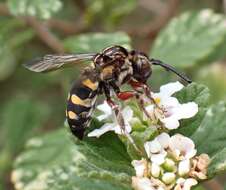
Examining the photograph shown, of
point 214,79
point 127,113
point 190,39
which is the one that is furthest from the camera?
point 214,79

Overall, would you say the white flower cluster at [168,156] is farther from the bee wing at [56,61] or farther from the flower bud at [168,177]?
the bee wing at [56,61]

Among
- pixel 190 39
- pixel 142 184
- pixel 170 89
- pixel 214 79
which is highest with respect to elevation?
pixel 190 39

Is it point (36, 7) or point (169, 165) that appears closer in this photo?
point (169, 165)

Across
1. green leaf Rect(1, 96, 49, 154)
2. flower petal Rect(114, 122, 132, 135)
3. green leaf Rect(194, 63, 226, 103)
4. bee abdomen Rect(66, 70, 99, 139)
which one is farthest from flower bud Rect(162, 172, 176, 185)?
green leaf Rect(1, 96, 49, 154)

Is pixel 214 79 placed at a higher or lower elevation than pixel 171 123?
higher

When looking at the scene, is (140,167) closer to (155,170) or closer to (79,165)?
(155,170)

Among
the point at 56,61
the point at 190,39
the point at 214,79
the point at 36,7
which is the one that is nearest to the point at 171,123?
the point at 56,61

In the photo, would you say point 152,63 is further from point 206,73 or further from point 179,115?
point 206,73
